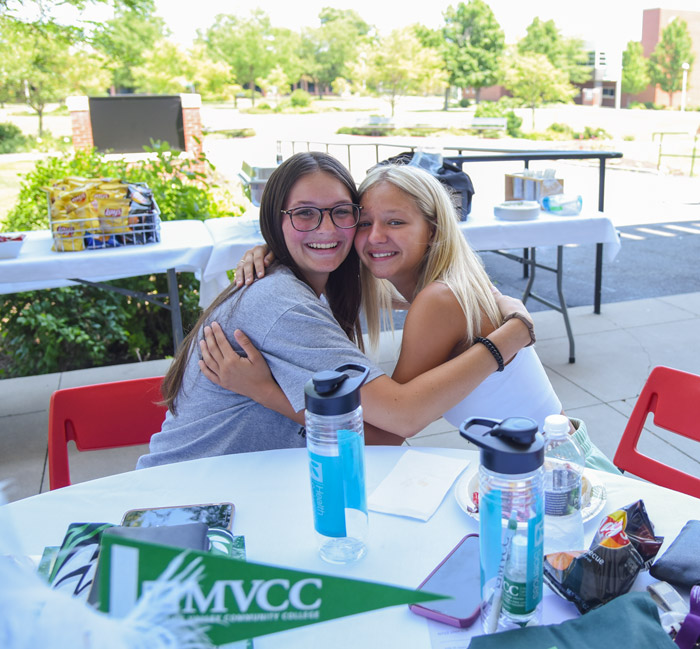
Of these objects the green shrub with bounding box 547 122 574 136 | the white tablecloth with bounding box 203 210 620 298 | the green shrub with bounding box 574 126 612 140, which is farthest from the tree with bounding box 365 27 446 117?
the white tablecloth with bounding box 203 210 620 298

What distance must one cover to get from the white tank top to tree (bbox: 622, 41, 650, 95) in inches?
2070

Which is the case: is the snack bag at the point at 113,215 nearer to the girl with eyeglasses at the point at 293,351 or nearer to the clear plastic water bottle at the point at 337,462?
the girl with eyeglasses at the point at 293,351

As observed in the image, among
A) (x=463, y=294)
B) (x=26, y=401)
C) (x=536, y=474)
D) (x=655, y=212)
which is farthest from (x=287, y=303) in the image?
(x=655, y=212)

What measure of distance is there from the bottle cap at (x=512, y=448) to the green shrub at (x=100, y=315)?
3.54 meters

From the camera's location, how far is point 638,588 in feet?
3.39

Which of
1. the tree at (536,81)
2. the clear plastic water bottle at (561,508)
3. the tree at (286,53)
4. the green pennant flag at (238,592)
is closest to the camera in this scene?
the green pennant flag at (238,592)

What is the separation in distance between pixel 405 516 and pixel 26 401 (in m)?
3.26

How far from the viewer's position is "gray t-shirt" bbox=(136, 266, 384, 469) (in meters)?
1.54

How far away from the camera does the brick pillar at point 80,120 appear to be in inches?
459

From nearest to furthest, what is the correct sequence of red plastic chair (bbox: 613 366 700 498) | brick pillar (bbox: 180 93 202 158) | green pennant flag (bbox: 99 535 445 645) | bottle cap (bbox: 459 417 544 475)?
green pennant flag (bbox: 99 535 445 645)
bottle cap (bbox: 459 417 544 475)
red plastic chair (bbox: 613 366 700 498)
brick pillar (bbox: 180 93 202 158)

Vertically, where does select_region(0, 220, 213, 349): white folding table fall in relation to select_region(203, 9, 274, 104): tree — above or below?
below

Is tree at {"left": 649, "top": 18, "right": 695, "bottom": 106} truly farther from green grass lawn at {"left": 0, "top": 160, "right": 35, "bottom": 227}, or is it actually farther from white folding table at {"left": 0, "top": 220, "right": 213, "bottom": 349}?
white folding table at {"left": 0, "top": 220, "right": 213, "bottom": 349}

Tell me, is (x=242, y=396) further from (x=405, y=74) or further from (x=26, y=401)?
(x=405, y=74)

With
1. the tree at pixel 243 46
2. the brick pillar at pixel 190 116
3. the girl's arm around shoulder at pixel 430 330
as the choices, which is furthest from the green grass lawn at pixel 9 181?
the tree at pixel 243 46
